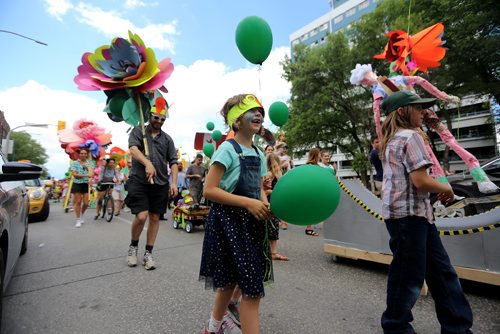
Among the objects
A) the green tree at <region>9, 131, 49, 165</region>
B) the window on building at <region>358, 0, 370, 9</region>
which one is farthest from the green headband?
the green tree at <region>9, 131, 49, 165</region>

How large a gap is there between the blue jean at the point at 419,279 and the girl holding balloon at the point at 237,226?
83cm

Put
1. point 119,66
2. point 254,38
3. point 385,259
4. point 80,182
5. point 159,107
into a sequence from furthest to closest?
point 80,182, point 159,107, point 119,66, point 385,259, point 254,38

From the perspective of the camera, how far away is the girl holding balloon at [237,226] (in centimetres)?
168

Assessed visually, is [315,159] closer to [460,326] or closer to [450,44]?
[460,326]

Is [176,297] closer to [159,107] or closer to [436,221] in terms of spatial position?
[159,107]

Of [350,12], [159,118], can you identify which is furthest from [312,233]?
[350,12]

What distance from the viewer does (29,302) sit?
9.04ft

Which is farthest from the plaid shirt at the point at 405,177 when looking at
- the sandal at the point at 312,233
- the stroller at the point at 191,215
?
the stroller at the point at 191,215

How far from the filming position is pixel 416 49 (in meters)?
3.81

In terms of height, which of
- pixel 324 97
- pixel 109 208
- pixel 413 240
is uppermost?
pixel 324 97

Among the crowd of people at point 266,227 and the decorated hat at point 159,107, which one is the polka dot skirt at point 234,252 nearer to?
the crowd of people at point 266,227

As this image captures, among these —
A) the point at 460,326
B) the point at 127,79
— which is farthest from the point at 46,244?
the point at 460,326

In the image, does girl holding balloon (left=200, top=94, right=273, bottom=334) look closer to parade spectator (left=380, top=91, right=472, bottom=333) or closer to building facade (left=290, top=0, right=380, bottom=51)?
parade spectator (left=380, top=91, right=472, bottom=333)

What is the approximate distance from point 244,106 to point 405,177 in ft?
3.67
